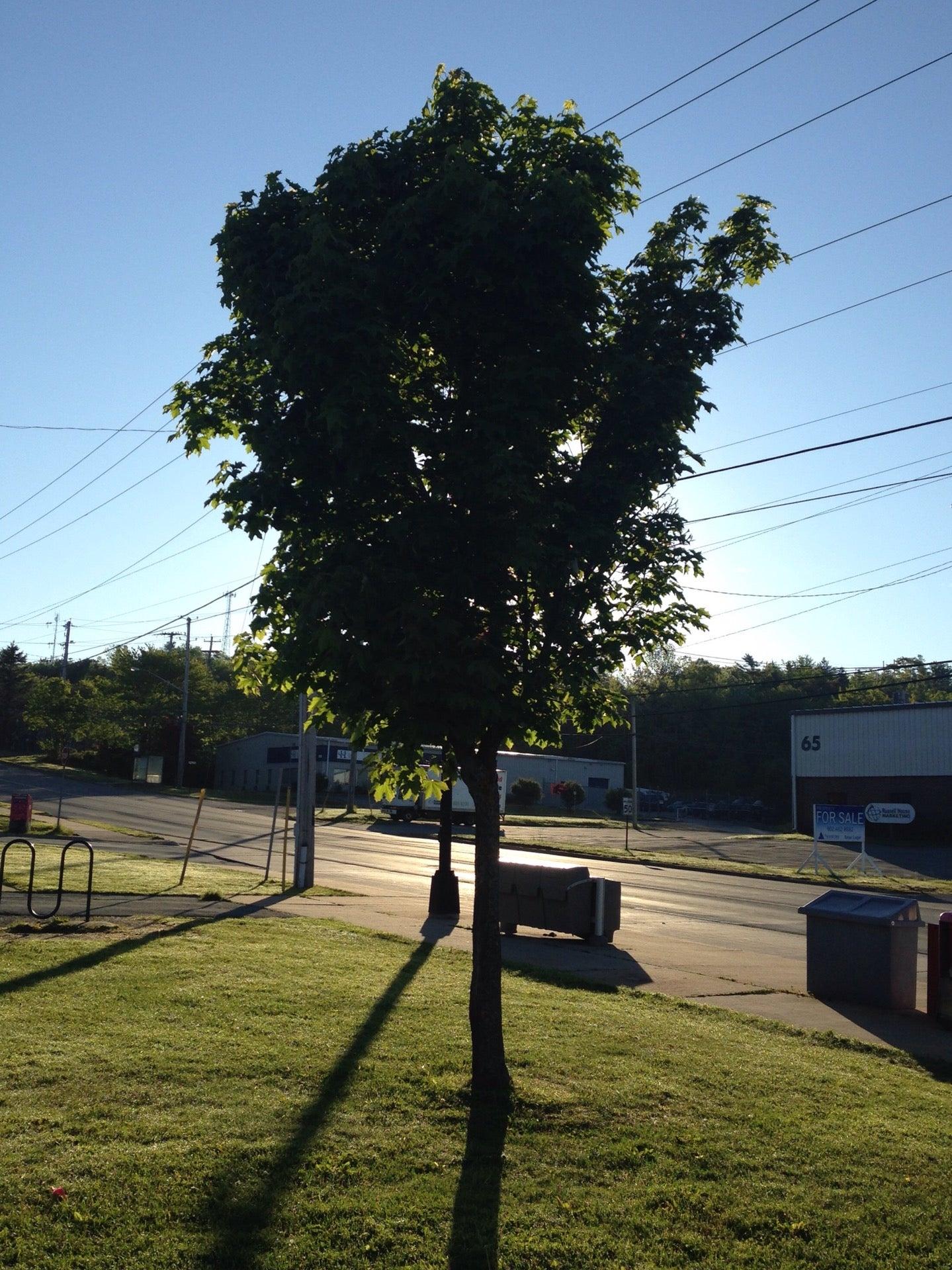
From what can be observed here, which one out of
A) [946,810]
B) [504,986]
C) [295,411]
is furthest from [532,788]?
[295,411]

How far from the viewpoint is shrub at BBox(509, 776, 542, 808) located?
71562 mm

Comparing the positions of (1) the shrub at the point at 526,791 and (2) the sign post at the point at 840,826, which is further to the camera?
(1) the shrub at the point at 526,791

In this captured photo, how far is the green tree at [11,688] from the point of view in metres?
105

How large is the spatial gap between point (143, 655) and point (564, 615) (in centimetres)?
8188

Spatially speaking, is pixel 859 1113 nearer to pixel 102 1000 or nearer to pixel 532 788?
pixel 102 1000

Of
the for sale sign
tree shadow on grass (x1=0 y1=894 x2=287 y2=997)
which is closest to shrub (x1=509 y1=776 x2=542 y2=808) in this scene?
the for sale sign

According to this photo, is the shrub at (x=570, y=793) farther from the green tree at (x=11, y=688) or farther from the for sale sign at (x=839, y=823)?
the green tree at (x=11, y=688)

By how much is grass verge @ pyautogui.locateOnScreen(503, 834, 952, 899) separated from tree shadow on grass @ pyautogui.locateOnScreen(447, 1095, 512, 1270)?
23.0 metres

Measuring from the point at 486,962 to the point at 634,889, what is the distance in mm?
18535

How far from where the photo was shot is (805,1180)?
534 centimetres

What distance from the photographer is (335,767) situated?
224 ft

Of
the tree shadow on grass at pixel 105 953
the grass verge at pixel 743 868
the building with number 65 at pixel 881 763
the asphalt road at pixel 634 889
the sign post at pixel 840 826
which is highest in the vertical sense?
the building with number 65 at pixel 881 763

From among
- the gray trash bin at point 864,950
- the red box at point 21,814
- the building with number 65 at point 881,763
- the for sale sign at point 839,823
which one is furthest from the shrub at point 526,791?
the gray trash bin at point 864,950

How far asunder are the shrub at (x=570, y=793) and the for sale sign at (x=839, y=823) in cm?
4199
